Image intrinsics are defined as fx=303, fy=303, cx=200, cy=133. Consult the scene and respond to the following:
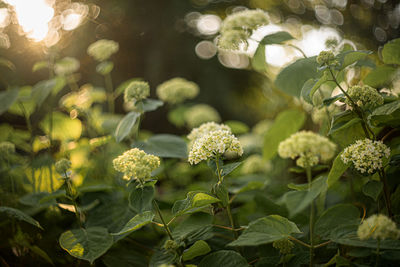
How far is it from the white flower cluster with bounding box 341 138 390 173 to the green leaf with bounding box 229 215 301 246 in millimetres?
144

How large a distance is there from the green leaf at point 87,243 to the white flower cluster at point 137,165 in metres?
0.19

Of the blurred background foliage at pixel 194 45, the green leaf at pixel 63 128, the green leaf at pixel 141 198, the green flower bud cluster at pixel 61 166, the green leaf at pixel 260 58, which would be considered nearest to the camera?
the green leaf at pixel 141 198

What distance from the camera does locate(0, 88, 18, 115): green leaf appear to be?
912 mm

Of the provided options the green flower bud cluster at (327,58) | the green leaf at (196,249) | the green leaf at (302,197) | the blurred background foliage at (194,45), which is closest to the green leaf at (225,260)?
the green leaf at (196,249)

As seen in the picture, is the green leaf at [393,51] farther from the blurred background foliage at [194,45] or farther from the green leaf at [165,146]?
the blurred background foliage at [194,45]

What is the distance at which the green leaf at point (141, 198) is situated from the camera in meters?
0.52

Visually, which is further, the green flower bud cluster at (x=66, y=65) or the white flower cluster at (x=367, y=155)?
the green flower bud cluster at (x=66, y=65)

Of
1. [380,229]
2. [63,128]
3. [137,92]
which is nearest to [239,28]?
[137,92]

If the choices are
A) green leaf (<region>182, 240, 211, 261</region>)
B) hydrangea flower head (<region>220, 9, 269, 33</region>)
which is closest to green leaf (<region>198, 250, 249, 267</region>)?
green leaf (<region>182, 240, 211, 261</region>)

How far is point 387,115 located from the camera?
52cm

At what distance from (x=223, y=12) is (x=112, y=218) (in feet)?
6.16

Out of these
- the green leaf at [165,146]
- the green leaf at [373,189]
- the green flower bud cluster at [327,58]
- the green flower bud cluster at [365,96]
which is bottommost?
the green leaf at [165,146]

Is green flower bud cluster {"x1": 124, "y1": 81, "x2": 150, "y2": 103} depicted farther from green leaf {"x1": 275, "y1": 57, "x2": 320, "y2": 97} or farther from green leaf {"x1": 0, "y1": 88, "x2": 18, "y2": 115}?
green leaf {"x1": 0, "y1": 88, "x2": 18, "y2": 115}

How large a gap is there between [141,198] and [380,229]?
0.37m
